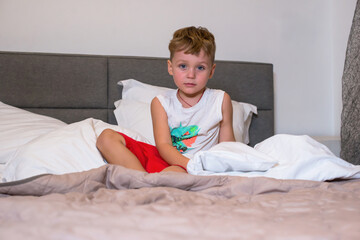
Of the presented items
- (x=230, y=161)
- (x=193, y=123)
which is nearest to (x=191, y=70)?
(x=193, y=123)

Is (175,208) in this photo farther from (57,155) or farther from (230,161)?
(57,155)

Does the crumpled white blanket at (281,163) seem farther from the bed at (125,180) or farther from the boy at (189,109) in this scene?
the boy at (189,109)

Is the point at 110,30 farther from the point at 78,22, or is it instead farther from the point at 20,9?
the point at 20,9

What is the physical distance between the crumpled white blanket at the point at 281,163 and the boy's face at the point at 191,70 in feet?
1.88

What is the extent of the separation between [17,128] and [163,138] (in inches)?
29.9

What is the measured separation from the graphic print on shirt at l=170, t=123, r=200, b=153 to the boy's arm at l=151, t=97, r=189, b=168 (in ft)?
0.25

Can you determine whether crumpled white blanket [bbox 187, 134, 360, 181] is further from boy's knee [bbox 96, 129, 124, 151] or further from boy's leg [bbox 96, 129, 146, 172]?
boy's knee [bbox 96, 129, 124, 151]

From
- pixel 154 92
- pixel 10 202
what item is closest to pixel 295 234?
pixel 10 202

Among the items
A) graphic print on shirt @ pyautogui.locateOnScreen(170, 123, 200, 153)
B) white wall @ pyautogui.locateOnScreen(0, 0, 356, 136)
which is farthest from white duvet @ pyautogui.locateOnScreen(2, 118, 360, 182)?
white wall @ pyautogui.locateOnScreen(0, 0, 356, 136)

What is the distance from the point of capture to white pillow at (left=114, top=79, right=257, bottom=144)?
2.25 m

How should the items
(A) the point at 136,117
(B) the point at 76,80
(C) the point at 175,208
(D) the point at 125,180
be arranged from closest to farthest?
(C) the point at 175,208
(D) the point at 125,180
(A) the point at 136,117
(B) the point at 76,80

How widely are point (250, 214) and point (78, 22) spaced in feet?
7.11

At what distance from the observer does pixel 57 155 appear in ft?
5.22

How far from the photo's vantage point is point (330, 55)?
3125mm
